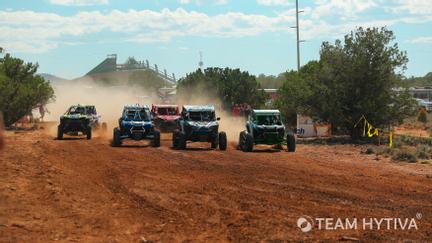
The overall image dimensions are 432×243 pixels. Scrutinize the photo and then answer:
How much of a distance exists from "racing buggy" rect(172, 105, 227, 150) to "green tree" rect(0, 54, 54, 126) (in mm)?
19254

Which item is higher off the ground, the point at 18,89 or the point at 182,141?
the point at 18,89

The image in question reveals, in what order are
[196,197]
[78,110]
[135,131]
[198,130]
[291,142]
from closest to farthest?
1. [196,197]
2. [291,142]
3. [198,130]
4. [135,131]
5. [78,110]

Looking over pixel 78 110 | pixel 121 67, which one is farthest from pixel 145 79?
pixel 78 110

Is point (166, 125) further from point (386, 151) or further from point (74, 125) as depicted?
point (386, 151)

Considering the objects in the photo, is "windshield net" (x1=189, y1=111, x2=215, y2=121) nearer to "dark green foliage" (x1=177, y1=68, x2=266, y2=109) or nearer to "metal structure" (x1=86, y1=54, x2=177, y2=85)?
"dark green foliage" (x1=177, y1=68, x2=266, y2=109)

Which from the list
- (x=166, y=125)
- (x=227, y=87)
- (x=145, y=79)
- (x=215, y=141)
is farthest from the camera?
(x=145, y=79)

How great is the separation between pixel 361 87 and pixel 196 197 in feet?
67.0

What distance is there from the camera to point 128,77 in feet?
398

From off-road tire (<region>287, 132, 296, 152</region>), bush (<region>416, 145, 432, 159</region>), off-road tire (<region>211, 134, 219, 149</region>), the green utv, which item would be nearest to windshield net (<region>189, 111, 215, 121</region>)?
off-road tire (<region>211, 134, 219, 149</region>)

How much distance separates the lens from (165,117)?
113 feet

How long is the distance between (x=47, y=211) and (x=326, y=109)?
2149 centimetres

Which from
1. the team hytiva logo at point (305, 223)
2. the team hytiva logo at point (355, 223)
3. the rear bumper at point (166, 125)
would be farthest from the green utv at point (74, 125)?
the team hytiva logo at point (355, 223)

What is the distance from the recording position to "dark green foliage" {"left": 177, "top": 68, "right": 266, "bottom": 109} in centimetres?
5372

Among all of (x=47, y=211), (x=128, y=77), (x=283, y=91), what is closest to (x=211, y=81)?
(x=283, y=91)
